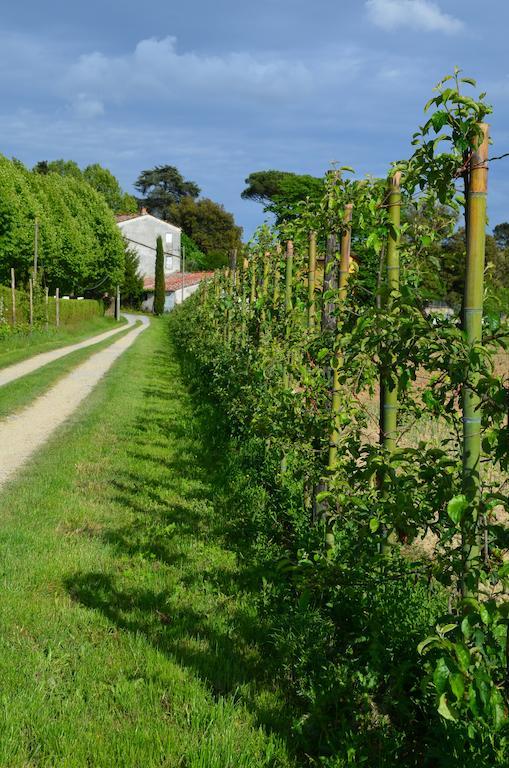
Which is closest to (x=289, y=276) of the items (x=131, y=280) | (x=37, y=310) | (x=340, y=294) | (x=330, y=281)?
(x=330, y=281)

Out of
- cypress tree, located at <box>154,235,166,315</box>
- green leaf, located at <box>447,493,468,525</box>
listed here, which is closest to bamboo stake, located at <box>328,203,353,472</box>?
green leaf, located at <box>447,493,468,525</box>

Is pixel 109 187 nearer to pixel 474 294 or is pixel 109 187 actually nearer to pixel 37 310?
pixel 37 310

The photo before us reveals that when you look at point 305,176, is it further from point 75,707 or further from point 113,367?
point 75,707

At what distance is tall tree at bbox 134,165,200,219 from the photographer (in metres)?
103

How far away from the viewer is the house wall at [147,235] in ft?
255

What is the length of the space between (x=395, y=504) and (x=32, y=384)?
1294cm

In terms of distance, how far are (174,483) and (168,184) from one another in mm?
102027

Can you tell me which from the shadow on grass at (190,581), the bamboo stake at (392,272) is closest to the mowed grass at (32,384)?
the shadow on grass at (190,581)

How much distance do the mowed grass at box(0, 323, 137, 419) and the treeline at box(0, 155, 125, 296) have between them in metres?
11.4

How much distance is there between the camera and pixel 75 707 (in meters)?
3.11

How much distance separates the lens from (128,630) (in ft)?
12.6

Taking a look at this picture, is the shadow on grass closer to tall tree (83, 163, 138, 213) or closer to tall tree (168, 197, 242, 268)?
tall tree (168, 197, 242, 268)

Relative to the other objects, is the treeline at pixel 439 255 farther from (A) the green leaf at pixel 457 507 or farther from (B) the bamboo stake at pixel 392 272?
(A) the green leaf at pixel 457 507

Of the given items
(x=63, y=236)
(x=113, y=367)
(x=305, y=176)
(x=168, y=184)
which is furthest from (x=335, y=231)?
(x=168, y=184)
